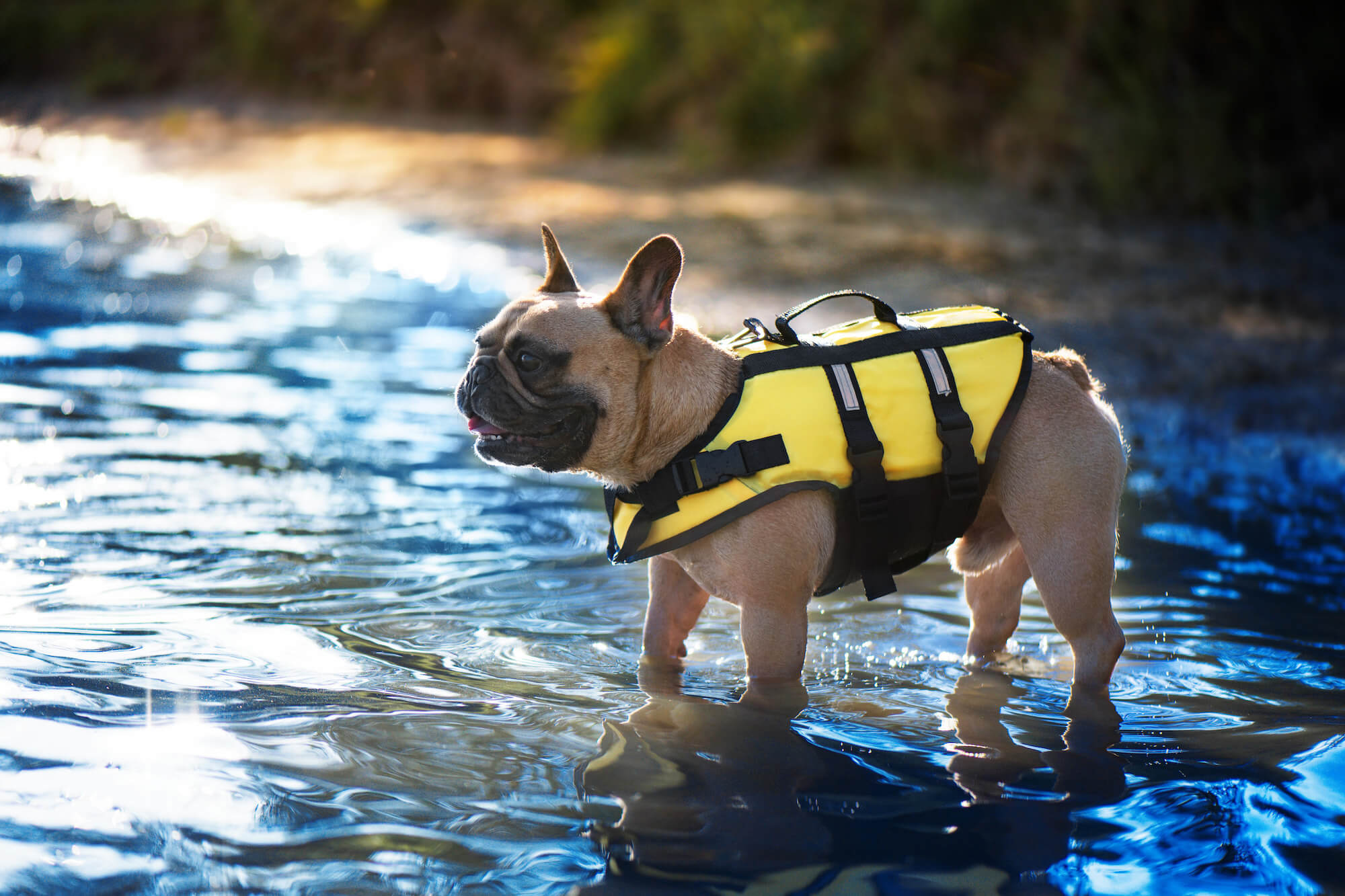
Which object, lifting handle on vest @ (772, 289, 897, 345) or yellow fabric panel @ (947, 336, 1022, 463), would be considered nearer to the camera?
yellow fabric panel @ (947, 336, 1022, 463)

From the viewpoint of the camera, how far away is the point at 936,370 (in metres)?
4.46

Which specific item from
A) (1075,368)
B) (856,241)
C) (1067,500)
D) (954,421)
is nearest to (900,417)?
(954,421)

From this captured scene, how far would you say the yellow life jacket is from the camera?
4.18 meters

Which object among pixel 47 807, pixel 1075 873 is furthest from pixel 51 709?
pixel 1075 873

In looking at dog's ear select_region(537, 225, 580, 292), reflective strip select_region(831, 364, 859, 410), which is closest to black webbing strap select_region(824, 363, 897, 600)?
reflective strip select_region(831, 364, 859, 410)

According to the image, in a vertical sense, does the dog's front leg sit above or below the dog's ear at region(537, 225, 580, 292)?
below

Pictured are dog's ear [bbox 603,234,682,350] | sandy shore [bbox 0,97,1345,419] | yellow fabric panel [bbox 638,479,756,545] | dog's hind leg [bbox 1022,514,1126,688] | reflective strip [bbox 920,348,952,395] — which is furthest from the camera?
sandy shore [bbox 0,97,1345,419]

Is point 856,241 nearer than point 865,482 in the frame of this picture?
No

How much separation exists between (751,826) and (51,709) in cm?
226

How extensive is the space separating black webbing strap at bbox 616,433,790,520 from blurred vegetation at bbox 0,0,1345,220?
1310 cm

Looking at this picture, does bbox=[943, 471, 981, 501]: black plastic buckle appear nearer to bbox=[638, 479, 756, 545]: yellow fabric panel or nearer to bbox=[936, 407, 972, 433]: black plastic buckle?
bbox=[936, 407, 972, 433]: black plastic buckle

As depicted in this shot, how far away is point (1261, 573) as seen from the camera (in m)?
6.14

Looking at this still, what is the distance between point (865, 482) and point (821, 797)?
40.1 inches

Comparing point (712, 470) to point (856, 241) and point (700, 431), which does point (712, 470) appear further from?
point (856, 241)
